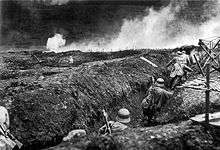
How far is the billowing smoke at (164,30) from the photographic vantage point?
26.0m

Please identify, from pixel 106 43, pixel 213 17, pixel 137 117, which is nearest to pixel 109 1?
pixel 106 43

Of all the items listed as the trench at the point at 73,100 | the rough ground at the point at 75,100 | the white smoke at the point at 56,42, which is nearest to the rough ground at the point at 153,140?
the rough ground at the point at 75,100

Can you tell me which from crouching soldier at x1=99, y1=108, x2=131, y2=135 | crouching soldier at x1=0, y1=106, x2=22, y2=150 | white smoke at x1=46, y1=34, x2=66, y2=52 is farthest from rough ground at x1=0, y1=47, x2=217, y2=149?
white smoke at x1=46, y1=34, x2=66, y2=52

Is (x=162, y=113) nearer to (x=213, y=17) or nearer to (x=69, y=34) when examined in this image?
(x=69, y=34)

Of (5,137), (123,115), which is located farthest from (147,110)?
(5,137)

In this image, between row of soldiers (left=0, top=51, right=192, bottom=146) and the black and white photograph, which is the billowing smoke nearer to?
the black and white photograph

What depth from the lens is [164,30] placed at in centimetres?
2738

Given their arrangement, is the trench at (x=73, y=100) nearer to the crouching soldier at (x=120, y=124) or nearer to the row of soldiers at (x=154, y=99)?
the row of soldiers at (x=154, y=99)

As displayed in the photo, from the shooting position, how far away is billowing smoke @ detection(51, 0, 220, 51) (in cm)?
2605

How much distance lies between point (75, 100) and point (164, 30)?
1900 cm

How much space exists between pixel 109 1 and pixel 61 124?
2080 cm

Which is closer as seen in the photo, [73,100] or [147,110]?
[147,110]

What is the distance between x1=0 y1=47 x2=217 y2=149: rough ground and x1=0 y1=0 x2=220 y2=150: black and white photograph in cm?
3

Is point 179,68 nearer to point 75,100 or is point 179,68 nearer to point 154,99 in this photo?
point 154,99
